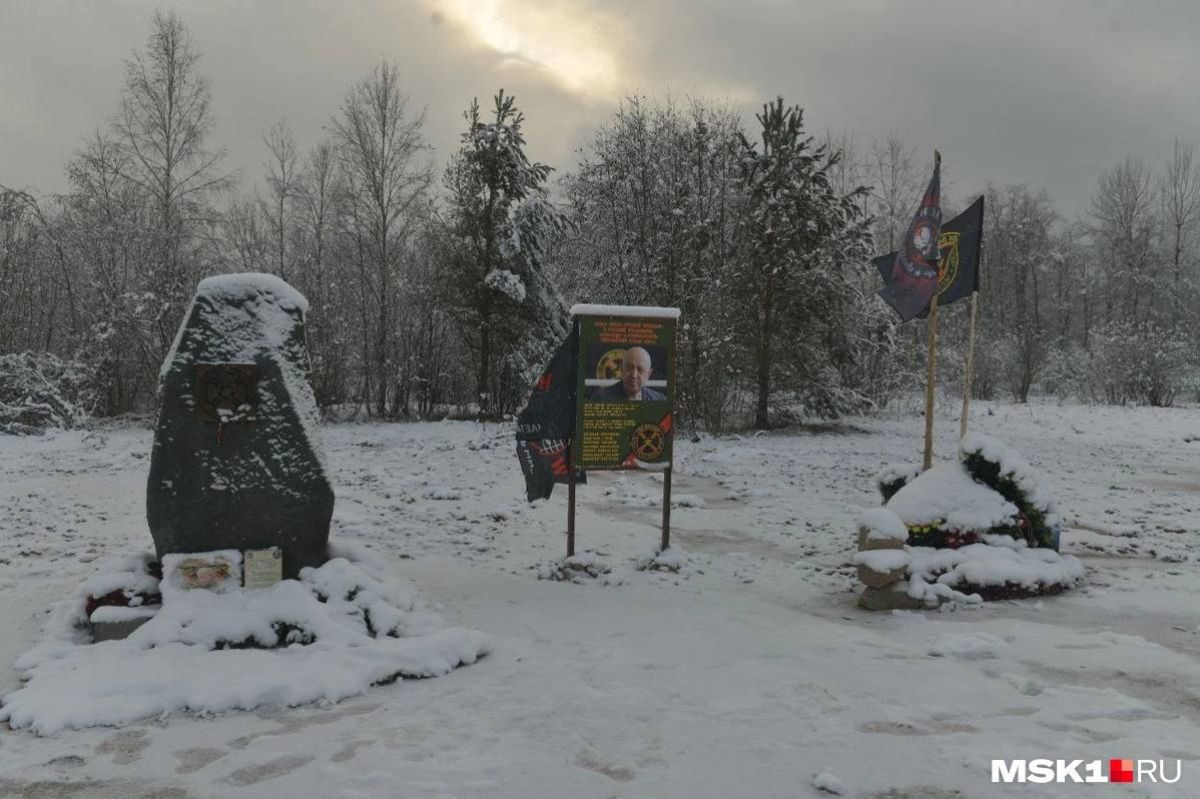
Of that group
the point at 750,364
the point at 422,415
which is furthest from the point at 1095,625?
the point at 422,415

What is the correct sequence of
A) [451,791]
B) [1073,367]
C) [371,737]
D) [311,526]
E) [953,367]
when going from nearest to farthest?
[451,791] < [371,737] < [311,526] < [953,367] < [1073,367]

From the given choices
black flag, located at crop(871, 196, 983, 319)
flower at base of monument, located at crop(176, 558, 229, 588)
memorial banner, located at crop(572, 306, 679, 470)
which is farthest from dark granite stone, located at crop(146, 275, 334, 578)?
black flag, located at crop(871, 196, 983, 319)

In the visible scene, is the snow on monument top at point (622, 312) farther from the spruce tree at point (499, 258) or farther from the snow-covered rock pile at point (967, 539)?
the spruce tree at point (499, 258)

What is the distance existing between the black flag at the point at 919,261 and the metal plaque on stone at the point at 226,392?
6.81 meters

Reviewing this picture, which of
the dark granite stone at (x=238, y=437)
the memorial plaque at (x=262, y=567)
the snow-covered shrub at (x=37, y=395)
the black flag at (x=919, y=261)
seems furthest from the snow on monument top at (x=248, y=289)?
the snow-covered shrub at (x=37, y=395)

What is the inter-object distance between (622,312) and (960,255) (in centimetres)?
414

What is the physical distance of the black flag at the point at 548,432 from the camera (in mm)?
6977

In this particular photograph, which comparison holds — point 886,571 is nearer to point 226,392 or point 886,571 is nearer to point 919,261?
point 919,261

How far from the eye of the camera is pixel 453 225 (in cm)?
2362

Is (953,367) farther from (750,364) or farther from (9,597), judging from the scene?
(9,597)

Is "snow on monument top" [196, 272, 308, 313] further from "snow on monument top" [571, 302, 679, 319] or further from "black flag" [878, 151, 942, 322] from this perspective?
"black flag" [878, 151, 942, 322]

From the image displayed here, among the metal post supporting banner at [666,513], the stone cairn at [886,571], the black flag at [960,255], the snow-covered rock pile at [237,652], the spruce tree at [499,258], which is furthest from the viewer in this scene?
the spruce tree at [499,258]

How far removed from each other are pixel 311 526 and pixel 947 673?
4319 mm

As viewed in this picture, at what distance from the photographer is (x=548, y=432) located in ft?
23.0
